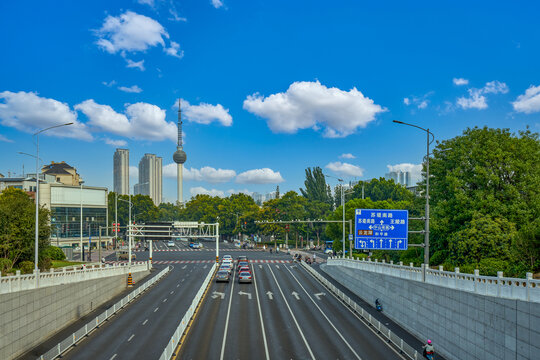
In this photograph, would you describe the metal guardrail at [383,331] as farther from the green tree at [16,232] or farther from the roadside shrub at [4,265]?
the green tree at [16,232]

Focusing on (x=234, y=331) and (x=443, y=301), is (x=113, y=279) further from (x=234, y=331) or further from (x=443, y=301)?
(x=443, y=301)

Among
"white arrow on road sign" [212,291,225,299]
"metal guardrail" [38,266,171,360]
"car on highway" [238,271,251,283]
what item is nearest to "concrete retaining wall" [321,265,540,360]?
"white arrow on road sign" [212,291,225,299]

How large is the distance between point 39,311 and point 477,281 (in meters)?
26.0

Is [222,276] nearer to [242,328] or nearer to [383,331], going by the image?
[242,328]

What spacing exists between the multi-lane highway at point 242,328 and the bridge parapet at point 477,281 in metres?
5.02

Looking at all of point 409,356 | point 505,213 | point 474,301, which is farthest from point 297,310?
point 505,213

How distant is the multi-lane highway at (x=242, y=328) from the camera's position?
2486cm

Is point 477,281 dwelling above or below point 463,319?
above

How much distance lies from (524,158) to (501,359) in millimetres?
29032

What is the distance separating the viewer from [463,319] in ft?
72.7

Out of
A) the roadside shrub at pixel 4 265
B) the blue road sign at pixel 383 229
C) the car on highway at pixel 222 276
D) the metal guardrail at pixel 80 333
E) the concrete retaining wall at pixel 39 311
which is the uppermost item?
the blue road sign at pixel 383 229

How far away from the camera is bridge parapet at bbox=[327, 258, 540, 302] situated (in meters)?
17.1

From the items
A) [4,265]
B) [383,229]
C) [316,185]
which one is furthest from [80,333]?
[316,185]

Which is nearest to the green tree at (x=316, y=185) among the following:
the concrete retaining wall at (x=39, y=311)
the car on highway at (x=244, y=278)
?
the car on highway at (x=244, y=278)
